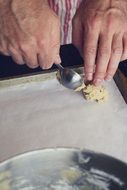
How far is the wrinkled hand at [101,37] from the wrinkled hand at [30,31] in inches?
2.4

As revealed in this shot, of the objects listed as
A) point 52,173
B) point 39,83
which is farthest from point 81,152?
point 39,83

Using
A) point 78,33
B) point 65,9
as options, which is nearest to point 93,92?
point 78,33

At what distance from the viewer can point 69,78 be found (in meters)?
0.78

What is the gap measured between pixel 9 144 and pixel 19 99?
0.11 meters

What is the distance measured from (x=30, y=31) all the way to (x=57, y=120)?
21cm

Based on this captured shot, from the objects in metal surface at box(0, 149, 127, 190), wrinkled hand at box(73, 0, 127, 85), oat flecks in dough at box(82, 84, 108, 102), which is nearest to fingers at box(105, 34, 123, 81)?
wrinkled hand at box(73, 0, 127, 85)

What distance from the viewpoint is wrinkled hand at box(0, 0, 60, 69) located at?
68cm

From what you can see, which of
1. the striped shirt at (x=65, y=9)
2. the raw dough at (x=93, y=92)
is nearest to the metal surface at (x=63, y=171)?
the raw dough at (x=93, y=92)

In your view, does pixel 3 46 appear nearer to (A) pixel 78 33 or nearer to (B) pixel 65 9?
(A) pixel 78 33

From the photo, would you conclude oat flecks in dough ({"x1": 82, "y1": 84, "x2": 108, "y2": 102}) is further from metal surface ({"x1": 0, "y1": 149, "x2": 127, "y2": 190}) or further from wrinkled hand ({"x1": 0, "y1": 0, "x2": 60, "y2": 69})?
metal surface ({"x1": 0, "y1": 149, "x2": 127, "y2": 190})

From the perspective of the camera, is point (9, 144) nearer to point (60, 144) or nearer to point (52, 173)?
point (60, 144)

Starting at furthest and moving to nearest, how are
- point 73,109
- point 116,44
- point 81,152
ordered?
1. point 73,109
2. point 116,44
3. point 81,152

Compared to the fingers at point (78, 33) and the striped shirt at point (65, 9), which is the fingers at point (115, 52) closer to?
the fingers at point (78, 33)

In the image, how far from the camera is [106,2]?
2.49ft
